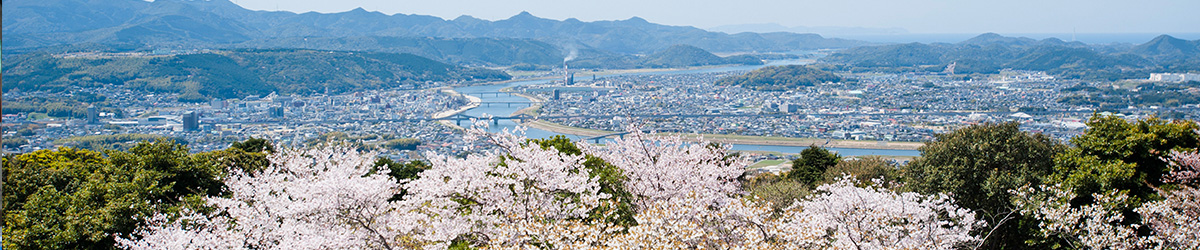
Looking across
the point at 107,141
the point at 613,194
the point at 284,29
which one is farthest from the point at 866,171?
the point at 284,29

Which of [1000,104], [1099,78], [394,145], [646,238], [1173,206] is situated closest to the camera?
[646,238]

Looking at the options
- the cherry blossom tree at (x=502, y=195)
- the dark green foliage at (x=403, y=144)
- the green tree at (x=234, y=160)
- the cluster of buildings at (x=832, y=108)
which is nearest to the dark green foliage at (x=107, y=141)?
the dark green foliage at (x=403, y=144)

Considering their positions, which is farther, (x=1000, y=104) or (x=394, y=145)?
(x=1000, y=104)

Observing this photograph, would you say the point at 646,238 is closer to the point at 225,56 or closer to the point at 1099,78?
the point at 225,56

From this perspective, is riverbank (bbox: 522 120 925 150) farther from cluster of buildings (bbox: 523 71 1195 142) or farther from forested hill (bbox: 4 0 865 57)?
forested hill (bbox: 4 0 865 57)

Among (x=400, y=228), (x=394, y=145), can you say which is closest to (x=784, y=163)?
(x=394, y=145)

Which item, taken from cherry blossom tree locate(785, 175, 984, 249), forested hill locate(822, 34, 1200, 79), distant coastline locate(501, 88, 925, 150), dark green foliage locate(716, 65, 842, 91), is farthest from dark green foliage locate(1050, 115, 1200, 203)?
forested hill locate(822, 34, 1200, 79)
